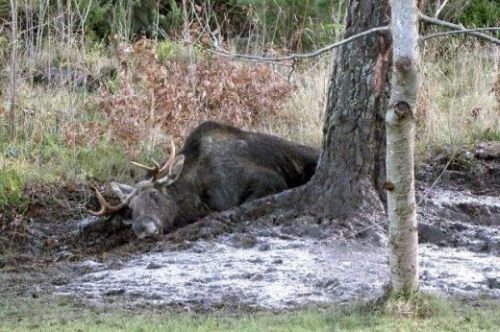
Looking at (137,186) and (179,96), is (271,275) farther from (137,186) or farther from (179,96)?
(179,96)

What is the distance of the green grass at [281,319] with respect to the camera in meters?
7.08

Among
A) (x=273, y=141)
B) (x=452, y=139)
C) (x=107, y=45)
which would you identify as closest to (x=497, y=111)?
(x=452, y=139)

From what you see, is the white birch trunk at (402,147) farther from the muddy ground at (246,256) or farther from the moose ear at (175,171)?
the moose ear at (175,171)

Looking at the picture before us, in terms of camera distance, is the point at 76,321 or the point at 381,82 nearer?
the point at 76,321

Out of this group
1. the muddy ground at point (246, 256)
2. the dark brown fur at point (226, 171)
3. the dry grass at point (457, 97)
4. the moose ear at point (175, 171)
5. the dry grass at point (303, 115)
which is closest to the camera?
the muddy ground at point (246, 256)

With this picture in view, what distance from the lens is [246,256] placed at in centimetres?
944

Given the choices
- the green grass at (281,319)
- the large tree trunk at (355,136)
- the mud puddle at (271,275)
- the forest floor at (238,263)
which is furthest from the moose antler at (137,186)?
the green grass at (281,319)

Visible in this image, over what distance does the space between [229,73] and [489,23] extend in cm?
575

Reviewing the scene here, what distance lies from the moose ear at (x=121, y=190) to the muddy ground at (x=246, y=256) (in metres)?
0.30

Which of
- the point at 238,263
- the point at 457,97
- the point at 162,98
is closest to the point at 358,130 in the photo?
the point at 238,263

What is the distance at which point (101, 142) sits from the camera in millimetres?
13391

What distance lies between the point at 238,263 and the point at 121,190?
9.39 ft

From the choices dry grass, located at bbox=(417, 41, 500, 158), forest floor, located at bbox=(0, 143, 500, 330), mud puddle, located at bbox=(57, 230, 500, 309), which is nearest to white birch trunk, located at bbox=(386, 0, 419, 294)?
forest floor, located at bbox=(0, 143, 500, 330)

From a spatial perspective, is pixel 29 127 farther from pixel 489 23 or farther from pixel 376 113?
pixel 489 23
